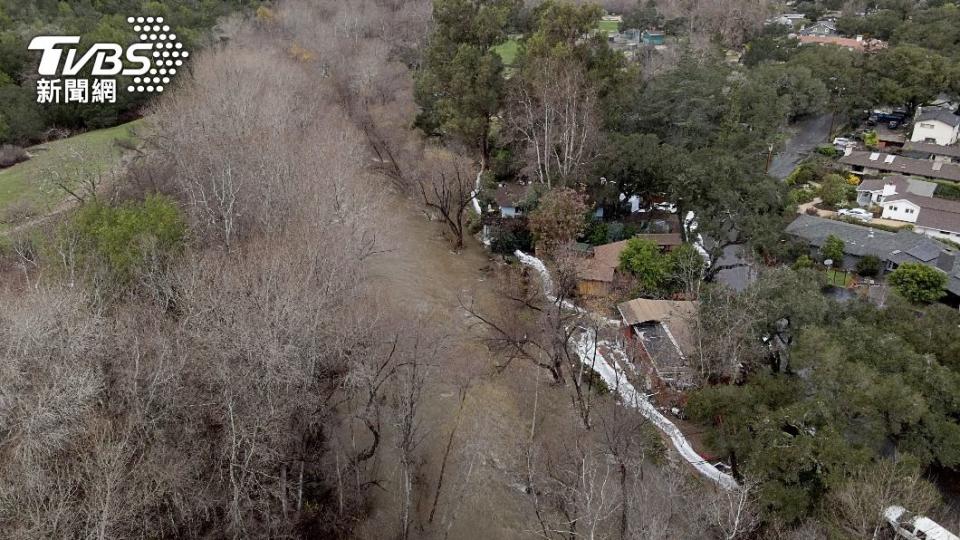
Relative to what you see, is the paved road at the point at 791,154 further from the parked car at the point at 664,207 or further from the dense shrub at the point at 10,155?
the dense shrub at the point at 10,155

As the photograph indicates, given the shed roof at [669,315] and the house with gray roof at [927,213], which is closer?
the shed roof at [669,315]

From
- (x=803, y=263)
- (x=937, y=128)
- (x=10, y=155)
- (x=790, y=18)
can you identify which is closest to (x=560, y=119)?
(x=803, y=263)

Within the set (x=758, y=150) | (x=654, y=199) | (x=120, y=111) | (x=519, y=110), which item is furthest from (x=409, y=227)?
(x=120, y=111)

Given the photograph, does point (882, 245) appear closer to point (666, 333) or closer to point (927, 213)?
point (927, 213)

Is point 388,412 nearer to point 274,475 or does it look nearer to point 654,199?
point 274,475

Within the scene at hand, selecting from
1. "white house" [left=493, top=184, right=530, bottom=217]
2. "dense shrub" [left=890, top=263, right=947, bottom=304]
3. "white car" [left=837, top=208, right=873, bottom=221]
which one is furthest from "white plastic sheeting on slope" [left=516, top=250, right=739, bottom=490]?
"white car" [left=837, top=208, right=873, bottom=221]

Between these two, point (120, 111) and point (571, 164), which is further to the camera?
point (120, 111)

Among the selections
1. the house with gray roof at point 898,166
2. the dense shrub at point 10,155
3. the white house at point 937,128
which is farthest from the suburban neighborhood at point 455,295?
the dense shrub at point 10,155
